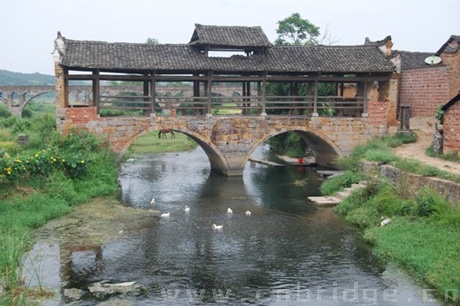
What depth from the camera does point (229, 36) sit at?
23.6m

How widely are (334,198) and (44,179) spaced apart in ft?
34.8

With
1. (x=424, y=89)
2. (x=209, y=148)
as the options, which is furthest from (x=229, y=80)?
(x=424, y=89)

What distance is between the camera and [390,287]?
11.1 metres

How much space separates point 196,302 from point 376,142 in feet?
52.5

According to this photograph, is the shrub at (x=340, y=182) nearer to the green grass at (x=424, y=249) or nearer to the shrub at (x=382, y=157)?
the shrub at (x=382, y=157)

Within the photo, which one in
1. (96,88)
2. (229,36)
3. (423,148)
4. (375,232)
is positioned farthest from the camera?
(229,36)

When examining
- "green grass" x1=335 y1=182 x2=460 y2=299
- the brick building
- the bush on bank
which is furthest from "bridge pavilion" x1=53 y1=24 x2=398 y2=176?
"green grass" x1=335 y1=182 x2=460 y2=299

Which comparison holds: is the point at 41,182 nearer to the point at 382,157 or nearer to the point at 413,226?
the point at 413,226

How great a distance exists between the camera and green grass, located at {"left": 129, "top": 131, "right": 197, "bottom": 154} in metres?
34.7

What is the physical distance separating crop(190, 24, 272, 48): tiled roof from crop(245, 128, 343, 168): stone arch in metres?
4.33

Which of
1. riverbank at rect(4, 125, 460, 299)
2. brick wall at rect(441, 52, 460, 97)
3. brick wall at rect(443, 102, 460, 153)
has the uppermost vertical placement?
brick wall at rect(441, 52, 460, 97)

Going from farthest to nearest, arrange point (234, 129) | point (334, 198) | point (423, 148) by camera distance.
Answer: point (234, 129), point (423, 148), point (334, 198)

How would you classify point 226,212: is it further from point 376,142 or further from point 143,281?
point 376,142

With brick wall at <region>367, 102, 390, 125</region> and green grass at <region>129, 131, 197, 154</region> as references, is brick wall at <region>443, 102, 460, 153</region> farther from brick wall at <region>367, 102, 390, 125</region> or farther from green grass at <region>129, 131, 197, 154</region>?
green grass at <region>129, 131, 197, 154</region>
